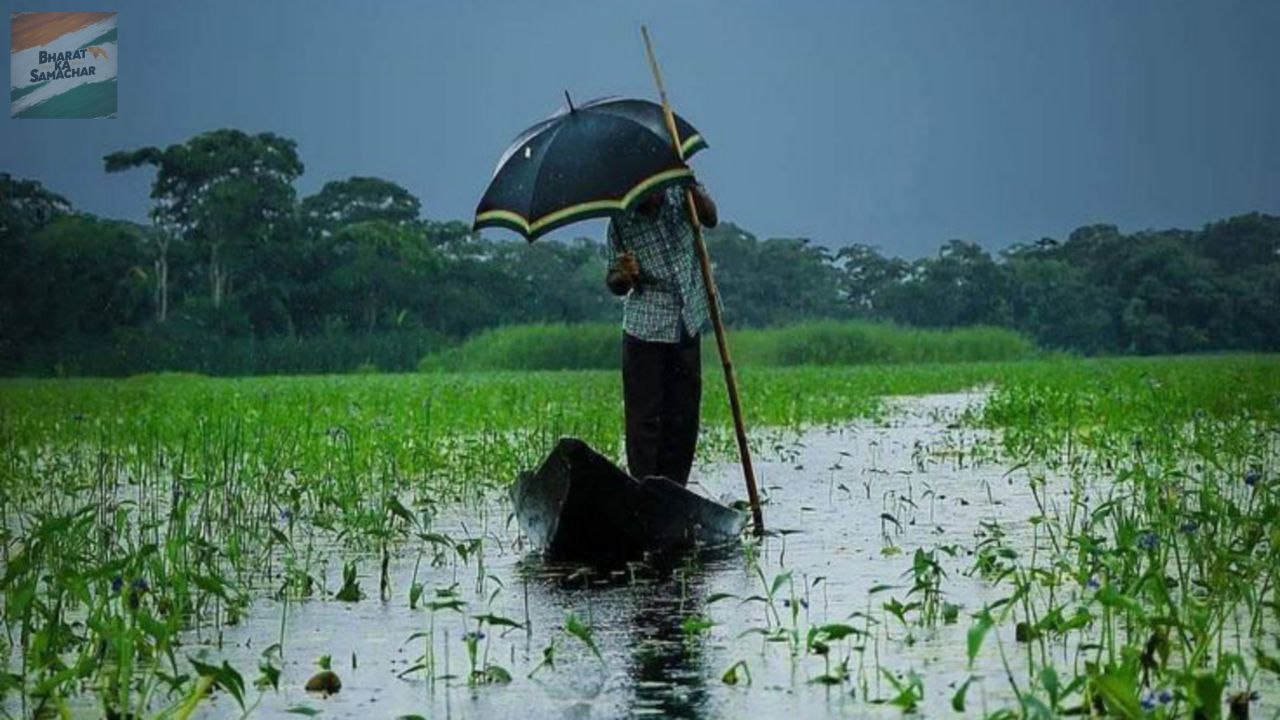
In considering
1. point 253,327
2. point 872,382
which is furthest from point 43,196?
point 872,382

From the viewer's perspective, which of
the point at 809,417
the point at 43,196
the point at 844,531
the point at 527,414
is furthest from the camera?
the point at 43,196

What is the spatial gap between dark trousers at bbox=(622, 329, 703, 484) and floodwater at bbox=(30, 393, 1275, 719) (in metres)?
0.71

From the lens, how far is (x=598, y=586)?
8375mm

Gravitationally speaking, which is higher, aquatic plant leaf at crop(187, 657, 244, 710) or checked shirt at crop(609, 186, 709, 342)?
checked shirt at crop(609, 186, 709, 342)

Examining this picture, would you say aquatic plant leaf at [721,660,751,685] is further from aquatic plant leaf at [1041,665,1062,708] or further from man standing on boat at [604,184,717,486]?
man standing on boat at [604,184,717,486]

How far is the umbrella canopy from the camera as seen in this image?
954 cm

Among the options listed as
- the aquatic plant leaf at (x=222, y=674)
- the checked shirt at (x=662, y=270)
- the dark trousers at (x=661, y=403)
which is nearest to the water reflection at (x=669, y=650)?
the aquatic plant leaf at (x=222, y=674)

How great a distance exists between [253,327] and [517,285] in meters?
9.07

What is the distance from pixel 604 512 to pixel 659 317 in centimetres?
145

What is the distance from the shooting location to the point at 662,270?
10203mm

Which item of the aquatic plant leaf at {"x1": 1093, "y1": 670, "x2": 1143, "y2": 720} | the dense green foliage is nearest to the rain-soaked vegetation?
the aquatic plant leaf at {"x1": 1093, "y1": 670, "x2": 1143, "y2": 720}

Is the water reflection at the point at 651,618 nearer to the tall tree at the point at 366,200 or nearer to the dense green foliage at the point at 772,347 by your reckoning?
the dense green foliage at the point at 772,347

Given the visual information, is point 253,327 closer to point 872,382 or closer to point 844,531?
point 872,382

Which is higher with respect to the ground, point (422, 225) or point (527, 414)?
point (422, 225)
